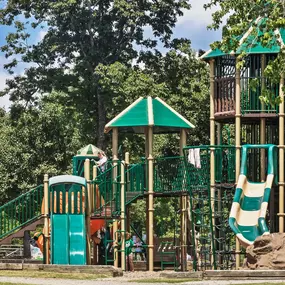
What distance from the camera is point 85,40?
55.5m

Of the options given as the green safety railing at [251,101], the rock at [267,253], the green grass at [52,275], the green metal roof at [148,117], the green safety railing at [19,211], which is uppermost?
the green safety railing at [251,101]

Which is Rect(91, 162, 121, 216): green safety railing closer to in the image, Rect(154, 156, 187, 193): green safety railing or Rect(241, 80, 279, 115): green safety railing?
Rect(154, 156, 187, 193): green safety railing

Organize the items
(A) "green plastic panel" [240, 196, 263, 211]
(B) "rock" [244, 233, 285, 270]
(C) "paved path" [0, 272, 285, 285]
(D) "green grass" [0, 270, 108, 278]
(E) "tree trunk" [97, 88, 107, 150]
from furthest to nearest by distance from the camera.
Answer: (E) "tree trunk" [97, 88, 107, 150] → (A) "green plastic panel" [240, 196, 263, 211] → (B) "rock" [244, 233, 285, 270] → (D) "green grass" [0, 270, 108, 278] → (C) "paved path" [0, 272, 285, 285]

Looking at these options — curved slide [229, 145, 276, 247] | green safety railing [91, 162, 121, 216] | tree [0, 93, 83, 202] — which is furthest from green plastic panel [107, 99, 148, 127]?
tree [0, 93, 83, 202]

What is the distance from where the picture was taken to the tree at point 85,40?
5444 cm

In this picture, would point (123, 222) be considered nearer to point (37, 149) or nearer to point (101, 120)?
point (101, 120)

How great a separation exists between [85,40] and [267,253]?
29469 mm

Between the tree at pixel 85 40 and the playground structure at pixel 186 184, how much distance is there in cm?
1657

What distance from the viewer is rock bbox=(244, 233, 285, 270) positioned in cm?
2706

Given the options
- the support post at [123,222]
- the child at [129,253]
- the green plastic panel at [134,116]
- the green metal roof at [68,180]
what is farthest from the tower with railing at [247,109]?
the green metal roof at [68,180]

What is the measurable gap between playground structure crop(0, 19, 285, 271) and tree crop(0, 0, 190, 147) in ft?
54.4

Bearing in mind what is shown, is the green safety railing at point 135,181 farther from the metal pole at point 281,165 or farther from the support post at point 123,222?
the metal pole at point 281,165

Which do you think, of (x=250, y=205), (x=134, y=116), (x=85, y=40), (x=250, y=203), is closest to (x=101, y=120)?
(x=85, y=40)

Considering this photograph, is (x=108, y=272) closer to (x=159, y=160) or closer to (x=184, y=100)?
(x=159, y=160)
